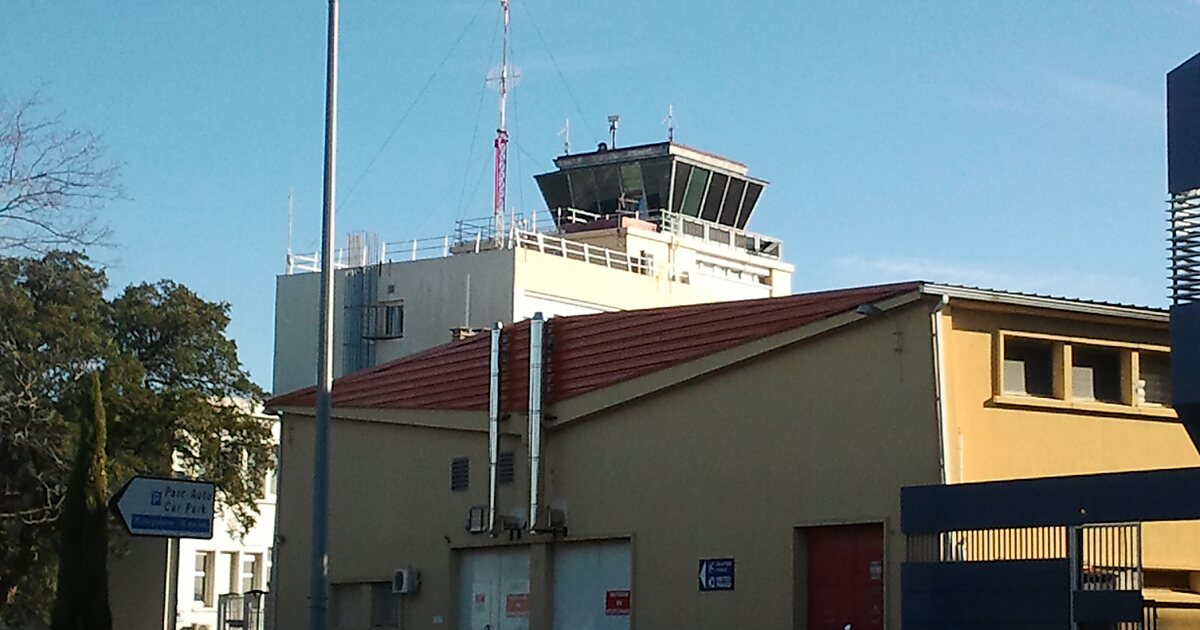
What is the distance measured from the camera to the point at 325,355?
2178 cm

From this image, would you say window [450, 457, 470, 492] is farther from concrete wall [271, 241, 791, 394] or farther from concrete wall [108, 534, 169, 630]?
→ concrete wall [271, 241, 791, 394]

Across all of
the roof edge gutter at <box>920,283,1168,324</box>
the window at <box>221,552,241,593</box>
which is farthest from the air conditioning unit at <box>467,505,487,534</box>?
the window at <box>221,552,241,593</box>

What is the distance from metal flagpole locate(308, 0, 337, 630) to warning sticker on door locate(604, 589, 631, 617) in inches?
317

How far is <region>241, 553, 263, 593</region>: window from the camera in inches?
2413

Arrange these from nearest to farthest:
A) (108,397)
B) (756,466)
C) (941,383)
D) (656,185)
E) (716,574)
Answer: (941,383) → (756,466) → (716,574) → (108,397) → (656,185)

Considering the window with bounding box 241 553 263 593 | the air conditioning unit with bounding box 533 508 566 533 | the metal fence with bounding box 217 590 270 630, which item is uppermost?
the air conditioning unit with bounding box 533 508 566 533

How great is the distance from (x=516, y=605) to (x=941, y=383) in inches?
399

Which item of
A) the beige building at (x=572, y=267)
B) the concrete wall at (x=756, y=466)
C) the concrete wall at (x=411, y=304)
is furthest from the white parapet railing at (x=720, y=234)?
the concrete wall at (x=756, y=466)

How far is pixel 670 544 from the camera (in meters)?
27.9

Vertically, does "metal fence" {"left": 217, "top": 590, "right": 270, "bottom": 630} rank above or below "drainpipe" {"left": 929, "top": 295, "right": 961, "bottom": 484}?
below

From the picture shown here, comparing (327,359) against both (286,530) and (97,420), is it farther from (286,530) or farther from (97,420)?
(286,530)

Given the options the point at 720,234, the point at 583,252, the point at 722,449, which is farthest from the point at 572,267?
the point at 722,449

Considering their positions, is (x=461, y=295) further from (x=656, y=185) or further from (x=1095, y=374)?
(x=1095, y=374)

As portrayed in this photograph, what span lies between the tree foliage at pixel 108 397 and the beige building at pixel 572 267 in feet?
33.2
